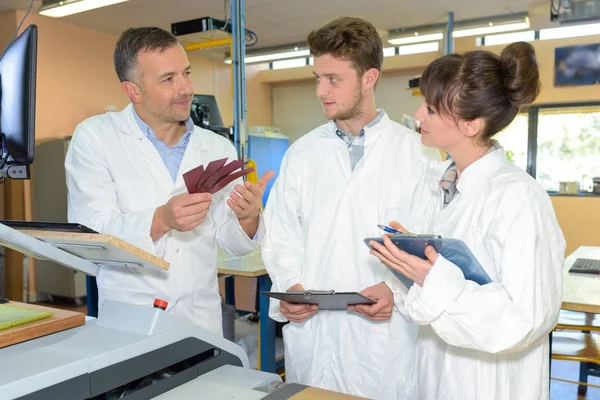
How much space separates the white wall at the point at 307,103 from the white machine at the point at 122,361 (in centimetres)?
756

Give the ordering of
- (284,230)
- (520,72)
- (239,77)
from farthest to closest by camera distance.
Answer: (239,77)
(284,230)
(520,72)

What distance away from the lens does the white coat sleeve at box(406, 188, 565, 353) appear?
1062 millimetres

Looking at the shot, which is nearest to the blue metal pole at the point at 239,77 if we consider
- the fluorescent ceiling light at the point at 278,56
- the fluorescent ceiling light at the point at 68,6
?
the fluorescent ceiling light at the point at 68,6

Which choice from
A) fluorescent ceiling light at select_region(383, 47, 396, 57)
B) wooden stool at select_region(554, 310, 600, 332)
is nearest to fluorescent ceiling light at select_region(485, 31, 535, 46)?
fluorescent ceiling light at select_region(383, 47, 396, 57)

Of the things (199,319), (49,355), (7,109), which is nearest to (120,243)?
(49,355)

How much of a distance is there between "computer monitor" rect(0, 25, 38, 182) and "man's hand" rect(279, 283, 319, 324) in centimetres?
88

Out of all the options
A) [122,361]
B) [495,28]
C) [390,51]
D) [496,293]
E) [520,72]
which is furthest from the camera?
[390,51]

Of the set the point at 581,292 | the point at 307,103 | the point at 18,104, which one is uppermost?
the point at 307,103

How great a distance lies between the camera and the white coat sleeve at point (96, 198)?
1.46 m

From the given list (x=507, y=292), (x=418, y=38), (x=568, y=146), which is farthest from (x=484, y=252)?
(x=568, y=146)

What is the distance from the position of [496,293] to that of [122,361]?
0.76m

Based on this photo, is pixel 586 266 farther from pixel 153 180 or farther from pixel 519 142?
pixel 519 142

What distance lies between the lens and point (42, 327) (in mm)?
1062

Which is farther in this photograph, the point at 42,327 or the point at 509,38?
the point at 509,38
